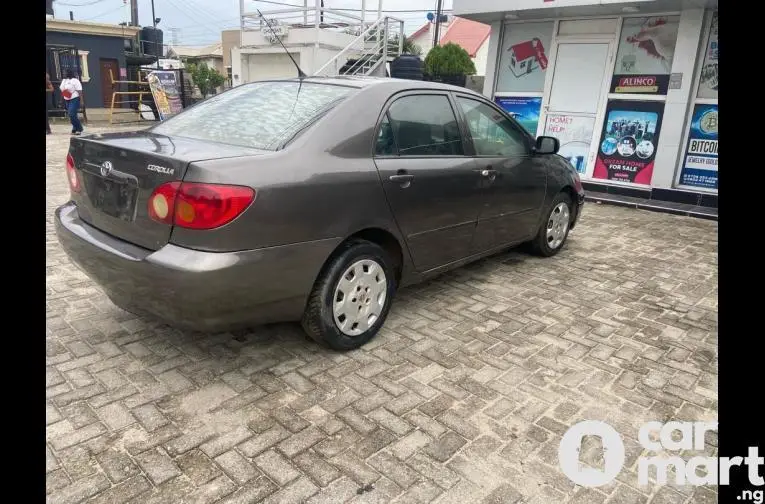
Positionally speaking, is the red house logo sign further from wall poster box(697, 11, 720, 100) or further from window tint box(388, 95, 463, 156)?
window tint box(388, 95, 463, 156)

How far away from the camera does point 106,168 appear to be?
2814 mm

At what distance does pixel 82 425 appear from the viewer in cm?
246

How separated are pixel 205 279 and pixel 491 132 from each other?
2.68m

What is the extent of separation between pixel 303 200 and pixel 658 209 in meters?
7.17

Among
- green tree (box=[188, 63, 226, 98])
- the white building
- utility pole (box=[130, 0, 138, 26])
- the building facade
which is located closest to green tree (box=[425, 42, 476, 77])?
the white building

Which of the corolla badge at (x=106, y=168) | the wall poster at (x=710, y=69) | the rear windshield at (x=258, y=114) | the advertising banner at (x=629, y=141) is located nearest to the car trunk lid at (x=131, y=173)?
the corolla badge at (x=106, y=168)

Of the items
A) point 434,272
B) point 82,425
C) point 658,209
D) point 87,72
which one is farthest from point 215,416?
point 87,72

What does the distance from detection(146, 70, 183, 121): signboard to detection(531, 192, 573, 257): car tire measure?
631 inches

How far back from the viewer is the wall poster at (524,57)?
9.42 m

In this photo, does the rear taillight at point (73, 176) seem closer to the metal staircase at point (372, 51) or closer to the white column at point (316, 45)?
the metal staircase at point (372, 51)

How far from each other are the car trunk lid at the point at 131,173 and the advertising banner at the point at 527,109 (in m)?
7.96

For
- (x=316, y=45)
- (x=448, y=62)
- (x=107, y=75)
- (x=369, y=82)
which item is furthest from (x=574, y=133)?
(x=107, y=75)

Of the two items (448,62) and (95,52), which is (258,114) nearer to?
(448,62)

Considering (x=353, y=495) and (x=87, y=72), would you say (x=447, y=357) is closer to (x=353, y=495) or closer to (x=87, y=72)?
(x=353, y=495)
